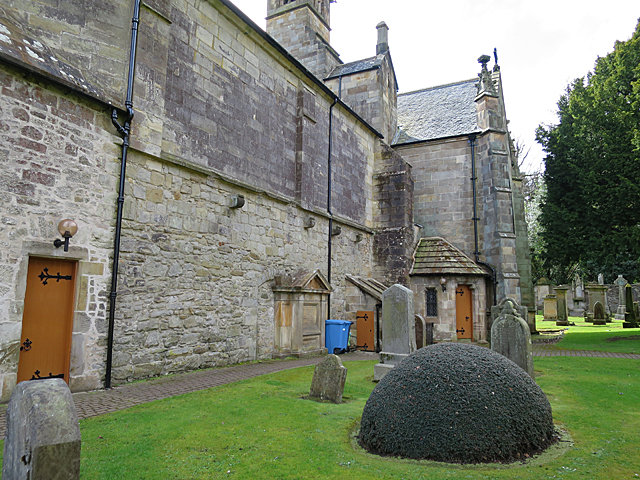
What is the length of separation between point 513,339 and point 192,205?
6.97 metres

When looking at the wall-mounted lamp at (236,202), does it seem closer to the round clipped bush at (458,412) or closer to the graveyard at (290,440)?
the graveyard at (290,440)

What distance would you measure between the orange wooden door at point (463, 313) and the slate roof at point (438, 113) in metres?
7.14

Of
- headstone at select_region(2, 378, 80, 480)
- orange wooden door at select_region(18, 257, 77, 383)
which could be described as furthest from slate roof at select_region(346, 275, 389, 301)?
headstone at select_region(2, 378, 80, 480)

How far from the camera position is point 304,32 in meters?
20.9

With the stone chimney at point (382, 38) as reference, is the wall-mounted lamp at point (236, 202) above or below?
below

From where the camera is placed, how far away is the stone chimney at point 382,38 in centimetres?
2081

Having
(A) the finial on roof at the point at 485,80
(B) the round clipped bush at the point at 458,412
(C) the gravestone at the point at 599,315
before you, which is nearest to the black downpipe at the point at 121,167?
(B) the round clipped bush at the point at 458,412

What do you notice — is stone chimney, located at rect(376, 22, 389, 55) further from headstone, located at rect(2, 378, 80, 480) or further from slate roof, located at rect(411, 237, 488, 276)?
headstone, located at rect(2, 378, 80, 480)

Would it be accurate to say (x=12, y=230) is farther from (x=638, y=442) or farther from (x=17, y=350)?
(x=638, y=442)

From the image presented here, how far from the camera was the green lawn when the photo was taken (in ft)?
12.1

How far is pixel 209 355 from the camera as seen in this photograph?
9359mm

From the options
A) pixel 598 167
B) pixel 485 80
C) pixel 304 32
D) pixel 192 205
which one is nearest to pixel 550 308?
pixel 598 167

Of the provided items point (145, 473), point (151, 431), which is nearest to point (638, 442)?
point (145, 473)

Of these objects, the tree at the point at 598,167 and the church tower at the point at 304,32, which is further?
the church tower at the point at 304,32
